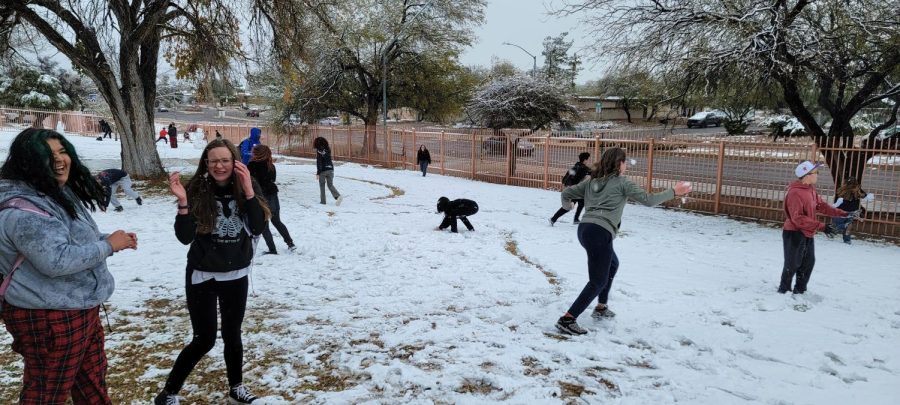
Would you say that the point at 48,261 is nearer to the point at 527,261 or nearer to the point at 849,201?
the point at 527,261

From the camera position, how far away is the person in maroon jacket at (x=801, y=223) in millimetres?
5730

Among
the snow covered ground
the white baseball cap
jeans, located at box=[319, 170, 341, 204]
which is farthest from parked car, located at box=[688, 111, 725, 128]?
the white baseball cap

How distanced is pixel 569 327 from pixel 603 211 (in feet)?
3.44

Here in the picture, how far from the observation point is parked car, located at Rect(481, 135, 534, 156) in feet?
56.0

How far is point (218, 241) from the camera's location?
9.93ft

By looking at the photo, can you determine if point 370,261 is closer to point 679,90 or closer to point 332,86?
point 679,90

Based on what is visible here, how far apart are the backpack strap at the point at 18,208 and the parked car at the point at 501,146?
15196 mm

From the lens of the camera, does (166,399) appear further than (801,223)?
No

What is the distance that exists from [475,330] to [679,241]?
586cm

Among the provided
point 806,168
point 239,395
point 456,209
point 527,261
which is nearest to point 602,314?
point 527,261

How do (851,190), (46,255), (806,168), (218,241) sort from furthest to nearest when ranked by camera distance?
(851,190)
(806,168)
(218,241)
(46,255)

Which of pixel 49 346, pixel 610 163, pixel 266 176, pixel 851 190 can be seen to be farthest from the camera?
pixel 851 190

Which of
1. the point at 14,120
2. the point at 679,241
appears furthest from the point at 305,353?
the point at 14,120

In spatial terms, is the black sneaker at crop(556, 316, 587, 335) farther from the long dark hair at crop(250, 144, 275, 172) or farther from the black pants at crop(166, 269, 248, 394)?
the long dark hair at crop(250, 144, 275, 172)
